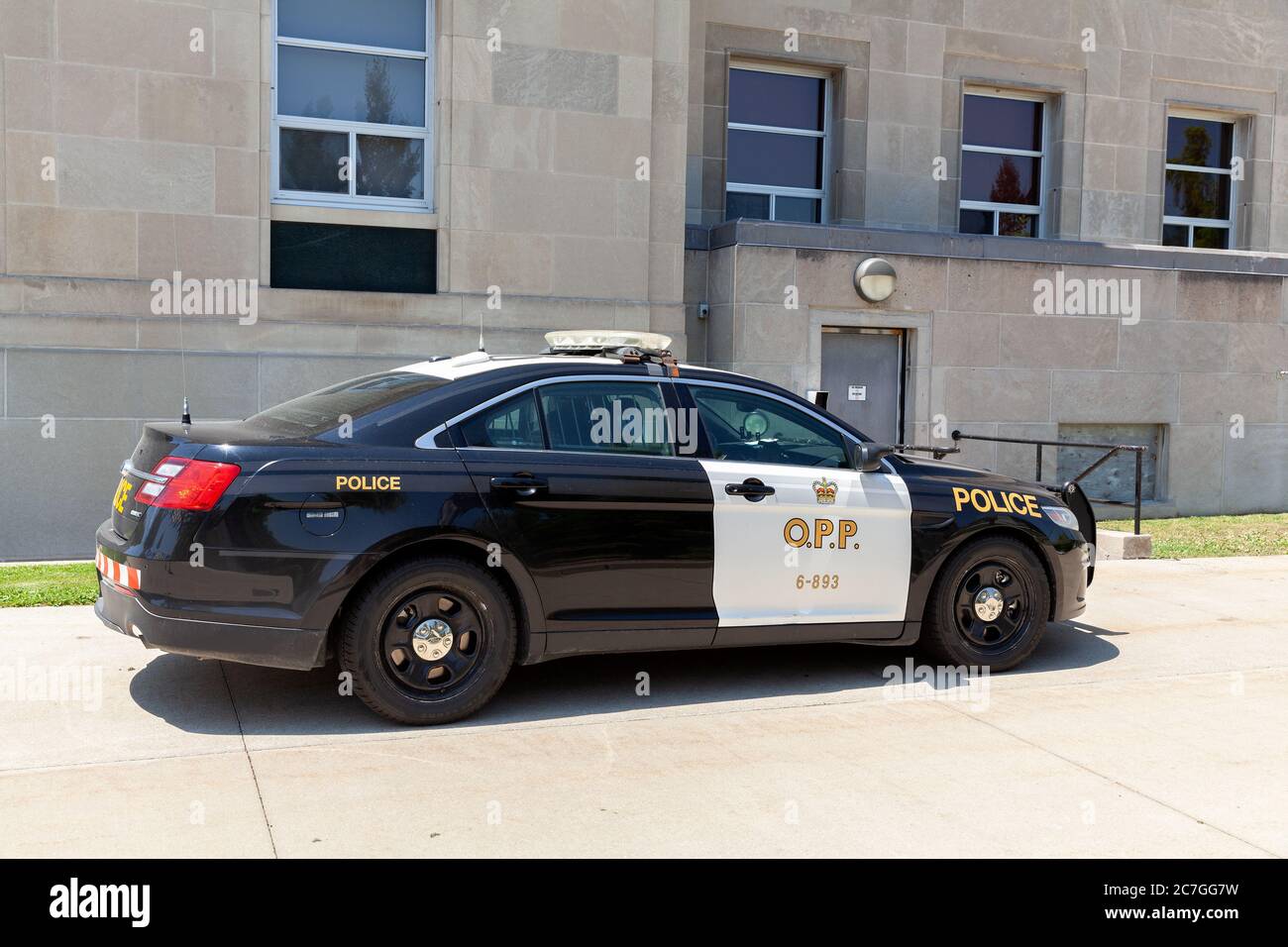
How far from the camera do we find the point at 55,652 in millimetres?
7039

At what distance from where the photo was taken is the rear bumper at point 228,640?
5469 mm

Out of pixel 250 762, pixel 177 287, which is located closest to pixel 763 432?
pixel 250 762

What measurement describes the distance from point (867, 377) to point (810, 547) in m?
7.35

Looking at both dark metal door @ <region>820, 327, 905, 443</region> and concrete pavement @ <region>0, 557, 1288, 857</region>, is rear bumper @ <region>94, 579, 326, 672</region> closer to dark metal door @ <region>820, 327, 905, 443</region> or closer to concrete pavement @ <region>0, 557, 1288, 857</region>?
concrete pavement @ <region>0, 557, 1288, 857</region>

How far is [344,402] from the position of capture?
6316 mm

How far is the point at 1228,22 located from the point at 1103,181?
2.81 metres

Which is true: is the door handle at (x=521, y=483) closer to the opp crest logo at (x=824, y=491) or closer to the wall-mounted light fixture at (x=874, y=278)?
the opp crest logo at (x=824, y=491)

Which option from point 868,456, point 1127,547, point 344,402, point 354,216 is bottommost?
point 1127,547

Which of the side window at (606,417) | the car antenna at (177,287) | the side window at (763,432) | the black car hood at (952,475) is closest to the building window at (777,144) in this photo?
the car antenna at (177,287)

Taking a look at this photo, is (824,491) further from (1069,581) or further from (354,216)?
(354,216)

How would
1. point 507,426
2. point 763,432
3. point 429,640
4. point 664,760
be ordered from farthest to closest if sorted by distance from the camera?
point 763,432 → point 507,426 → point 429,640 → point 664,760

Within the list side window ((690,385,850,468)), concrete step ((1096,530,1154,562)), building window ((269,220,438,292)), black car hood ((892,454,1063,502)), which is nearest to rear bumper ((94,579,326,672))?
side window ((690,385,850,468))

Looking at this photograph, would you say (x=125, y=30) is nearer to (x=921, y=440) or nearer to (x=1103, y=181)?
(x=921, y=440)
